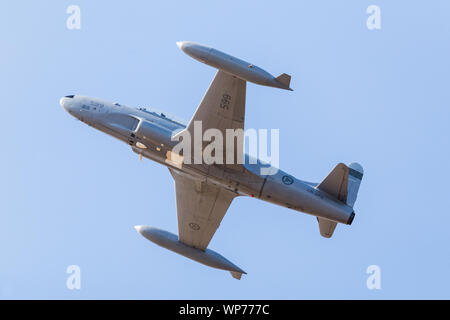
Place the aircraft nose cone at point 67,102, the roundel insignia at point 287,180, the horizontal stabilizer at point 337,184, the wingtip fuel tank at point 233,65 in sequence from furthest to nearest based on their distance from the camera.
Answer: the aircraft nose cone at point 67,102 → the roundel insignia at point 287,180 → the horizontal stabilizer at point 337,184 → the wingtip fuel tank at point 233,65

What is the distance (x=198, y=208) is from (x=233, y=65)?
8.33 metres

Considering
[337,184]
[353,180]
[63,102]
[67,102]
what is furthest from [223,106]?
[63,102]

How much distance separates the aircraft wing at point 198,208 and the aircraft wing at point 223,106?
11.1 ft

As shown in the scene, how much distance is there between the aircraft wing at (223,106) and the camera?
2705cm

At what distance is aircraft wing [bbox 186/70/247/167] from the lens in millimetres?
27047

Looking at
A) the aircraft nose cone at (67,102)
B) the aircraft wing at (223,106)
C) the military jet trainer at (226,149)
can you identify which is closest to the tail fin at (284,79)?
the military jet trainer at (226,149)

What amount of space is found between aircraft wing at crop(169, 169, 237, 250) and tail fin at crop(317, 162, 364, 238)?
4.41 m

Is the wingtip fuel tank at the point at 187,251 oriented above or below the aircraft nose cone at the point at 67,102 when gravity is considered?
below

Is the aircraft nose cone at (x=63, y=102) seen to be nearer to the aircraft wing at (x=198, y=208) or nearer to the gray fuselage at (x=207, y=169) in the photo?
the gray fuselage at (x=207, y=169)

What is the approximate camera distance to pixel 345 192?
91.6 ft

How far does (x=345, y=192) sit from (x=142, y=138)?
27.3ft

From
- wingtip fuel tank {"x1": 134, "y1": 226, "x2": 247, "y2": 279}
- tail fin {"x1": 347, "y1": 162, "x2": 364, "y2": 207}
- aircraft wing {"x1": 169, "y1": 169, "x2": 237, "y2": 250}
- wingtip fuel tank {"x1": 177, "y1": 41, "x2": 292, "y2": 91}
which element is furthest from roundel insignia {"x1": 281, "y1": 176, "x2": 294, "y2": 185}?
wingtip fuel tank {"x1": 134, "y1": 226, "x2": 247, "y2": 279}

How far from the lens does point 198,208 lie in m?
31.9

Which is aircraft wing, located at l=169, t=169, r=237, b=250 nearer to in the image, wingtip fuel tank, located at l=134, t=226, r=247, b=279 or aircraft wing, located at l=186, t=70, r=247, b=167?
wingtip fuel tank, located at l=134, t=226, r=247, b=279
